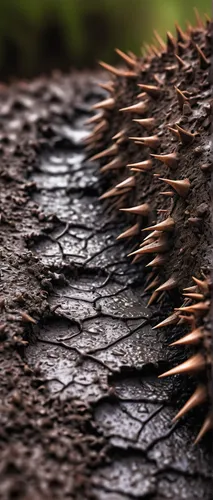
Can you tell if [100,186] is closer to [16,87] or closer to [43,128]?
[43,128]

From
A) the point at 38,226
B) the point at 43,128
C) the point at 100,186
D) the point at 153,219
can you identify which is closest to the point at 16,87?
the point at 43,128

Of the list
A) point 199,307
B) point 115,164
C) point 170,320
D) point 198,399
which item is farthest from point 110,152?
point 198,399

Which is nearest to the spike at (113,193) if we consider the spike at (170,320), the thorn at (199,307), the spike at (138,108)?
the spike at (138,108)

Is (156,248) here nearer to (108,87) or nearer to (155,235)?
(155,235)

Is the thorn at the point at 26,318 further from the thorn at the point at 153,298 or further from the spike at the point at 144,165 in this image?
the spike at the point at 144,165

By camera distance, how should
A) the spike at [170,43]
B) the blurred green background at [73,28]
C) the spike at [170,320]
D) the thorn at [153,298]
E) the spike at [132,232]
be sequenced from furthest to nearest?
the blurred green background at [73,28]
the spike at [170,43]
the spike at [132,232]
the thorn at [153,298]
the spike at [170,320]

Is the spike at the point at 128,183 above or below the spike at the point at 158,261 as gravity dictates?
above

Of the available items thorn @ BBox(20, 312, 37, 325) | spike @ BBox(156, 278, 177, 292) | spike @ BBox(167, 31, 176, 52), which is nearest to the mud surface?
thorn @ BBox(20, 312, 37, 325)

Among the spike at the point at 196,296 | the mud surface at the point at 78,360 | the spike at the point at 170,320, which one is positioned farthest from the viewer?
the spike at the point at 170,320
